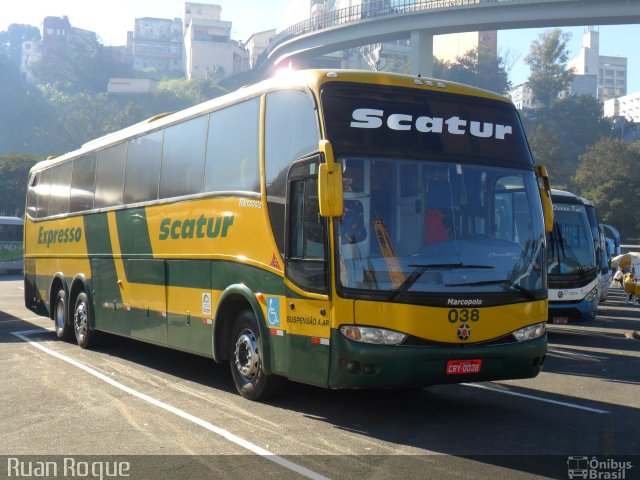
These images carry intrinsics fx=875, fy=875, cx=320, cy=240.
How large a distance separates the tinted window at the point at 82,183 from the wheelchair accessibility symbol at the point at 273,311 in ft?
22.6

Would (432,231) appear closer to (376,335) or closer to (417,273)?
(417,273)

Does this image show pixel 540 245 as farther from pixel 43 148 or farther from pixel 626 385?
pixel 43 148

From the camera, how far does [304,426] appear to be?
8.22m

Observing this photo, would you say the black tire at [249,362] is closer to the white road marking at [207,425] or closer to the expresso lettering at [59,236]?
the white road marking at [207,425]

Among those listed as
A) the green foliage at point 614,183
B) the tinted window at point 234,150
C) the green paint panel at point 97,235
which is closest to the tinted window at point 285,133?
the tinted window at point 234,150

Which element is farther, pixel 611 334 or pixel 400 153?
pixel 611 334

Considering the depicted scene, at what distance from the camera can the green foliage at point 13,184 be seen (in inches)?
3381

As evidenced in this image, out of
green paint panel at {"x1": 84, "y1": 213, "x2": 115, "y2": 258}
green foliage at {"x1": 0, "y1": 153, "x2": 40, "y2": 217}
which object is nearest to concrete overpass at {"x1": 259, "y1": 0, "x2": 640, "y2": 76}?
green foliage at {"x1": 0, "y1": 153, "x2": 40, "y2": 217}

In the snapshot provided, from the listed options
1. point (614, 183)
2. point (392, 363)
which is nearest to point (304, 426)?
point (392, 363)

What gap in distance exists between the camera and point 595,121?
120 metres

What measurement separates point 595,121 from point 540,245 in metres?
117

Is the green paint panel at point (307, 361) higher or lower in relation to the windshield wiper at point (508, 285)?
lower

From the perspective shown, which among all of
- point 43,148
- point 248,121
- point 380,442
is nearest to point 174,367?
point 248,121

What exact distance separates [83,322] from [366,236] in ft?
28.1
